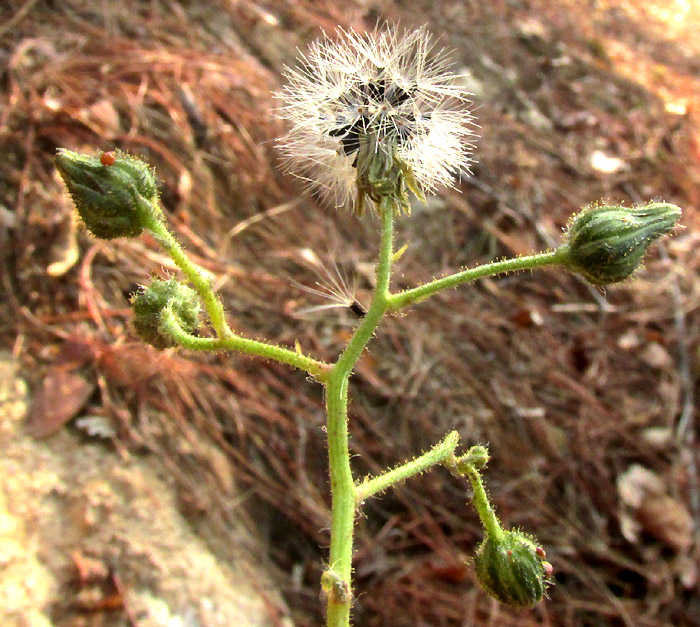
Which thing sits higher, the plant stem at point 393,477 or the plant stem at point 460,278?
the plant stem at point 460,278

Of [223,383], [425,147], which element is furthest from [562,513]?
[425,147]

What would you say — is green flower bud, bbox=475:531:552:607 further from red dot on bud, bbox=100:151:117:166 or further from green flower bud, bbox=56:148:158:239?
red dot on bud, bbox=100:151:117:166

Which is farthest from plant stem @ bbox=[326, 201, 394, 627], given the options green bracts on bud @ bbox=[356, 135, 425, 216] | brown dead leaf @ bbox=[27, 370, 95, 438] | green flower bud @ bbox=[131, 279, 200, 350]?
brown dead leaf @ bbox=[27, 370, 95, 438]

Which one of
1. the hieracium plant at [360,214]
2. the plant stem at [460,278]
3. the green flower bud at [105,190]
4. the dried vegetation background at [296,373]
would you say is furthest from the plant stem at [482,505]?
the dried vegetation background at [296,373]

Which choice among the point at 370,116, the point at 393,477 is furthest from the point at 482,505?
the point at 370,116

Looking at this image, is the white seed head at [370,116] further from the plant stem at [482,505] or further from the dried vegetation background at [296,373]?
the dried vegetation background at [296,373]

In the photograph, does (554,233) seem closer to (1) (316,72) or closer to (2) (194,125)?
(2) (194,125)
